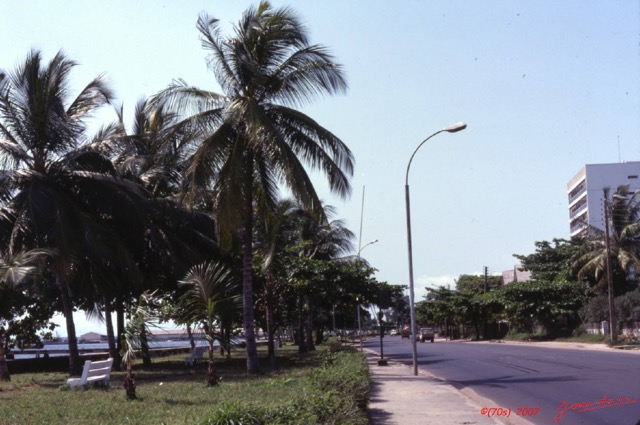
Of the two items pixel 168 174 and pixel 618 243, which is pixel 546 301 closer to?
pixel 618 243

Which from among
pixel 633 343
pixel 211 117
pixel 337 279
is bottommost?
pixel 633 343

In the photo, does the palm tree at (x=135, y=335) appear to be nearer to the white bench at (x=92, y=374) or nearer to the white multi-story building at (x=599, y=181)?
the white bench at (x=92, y=374)

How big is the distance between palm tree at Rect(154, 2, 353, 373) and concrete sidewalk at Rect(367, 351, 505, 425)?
539 cm

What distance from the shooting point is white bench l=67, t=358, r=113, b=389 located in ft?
55.8

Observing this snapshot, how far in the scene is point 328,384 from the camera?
10.6 metres

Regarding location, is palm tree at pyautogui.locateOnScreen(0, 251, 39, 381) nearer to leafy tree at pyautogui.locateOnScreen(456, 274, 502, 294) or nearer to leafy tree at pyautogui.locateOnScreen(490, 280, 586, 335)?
leafy tree at pyautogui.locateOnScreen(490, 280, 586, 335)

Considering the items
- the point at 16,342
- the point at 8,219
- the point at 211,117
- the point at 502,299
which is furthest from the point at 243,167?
the point at 502,299

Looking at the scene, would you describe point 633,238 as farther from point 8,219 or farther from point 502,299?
point 8,219

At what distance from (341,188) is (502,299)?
147ft

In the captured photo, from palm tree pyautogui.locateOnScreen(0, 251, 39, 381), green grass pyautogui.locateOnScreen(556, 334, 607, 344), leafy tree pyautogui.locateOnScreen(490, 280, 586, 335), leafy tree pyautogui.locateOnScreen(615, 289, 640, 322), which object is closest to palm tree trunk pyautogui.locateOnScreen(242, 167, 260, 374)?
palm tree pyautogui.locateOnScreen(0, 251, 39, 381)

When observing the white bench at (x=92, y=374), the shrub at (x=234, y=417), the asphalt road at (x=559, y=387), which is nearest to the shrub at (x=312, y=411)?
the shrub at (x=234, y=417)

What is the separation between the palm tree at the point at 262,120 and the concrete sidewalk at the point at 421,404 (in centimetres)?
539

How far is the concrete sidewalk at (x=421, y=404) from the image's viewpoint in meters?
11.9

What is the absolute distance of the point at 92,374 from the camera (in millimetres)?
17484
